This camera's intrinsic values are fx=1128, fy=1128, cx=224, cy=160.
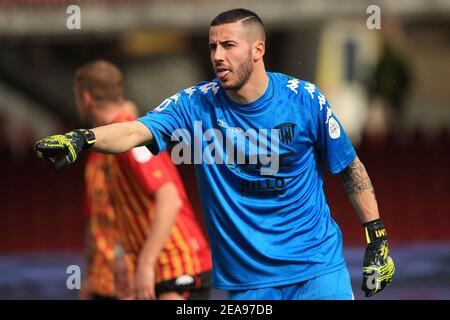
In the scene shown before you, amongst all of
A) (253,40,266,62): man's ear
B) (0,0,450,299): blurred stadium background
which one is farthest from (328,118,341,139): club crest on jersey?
(0,0,450,299): blurred stadium background

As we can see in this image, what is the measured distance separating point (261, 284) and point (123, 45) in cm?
1724

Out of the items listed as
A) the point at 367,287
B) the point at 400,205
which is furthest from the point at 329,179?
the point at 367,287

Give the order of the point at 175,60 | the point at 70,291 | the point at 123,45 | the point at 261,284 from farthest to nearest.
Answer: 1. the point at 175,60
2. the point at 123,45
3. the point at 70,291
4. the point at 261,284

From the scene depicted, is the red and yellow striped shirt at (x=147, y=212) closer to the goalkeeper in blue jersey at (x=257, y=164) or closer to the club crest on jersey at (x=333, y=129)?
the goalkeeper in blue jersey at (x=257, y=164)

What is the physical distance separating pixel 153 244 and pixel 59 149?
1900 mm

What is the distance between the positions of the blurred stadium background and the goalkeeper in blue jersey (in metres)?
5.04

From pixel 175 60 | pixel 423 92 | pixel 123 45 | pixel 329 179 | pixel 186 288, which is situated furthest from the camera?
pixel 423 92

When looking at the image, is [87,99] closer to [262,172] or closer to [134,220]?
[134,220]

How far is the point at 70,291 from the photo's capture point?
39.7 feet

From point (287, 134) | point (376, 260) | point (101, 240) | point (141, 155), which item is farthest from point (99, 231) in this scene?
point (376, 260)

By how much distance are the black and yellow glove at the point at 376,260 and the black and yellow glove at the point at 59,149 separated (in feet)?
5.86

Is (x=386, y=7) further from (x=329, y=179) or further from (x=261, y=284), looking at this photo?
(x=261, y=284)

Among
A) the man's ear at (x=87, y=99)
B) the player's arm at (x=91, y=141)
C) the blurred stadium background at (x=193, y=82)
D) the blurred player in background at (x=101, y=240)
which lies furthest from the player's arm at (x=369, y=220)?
the blurred stadium background at (x=193, y=82)

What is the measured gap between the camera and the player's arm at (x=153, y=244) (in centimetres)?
730
